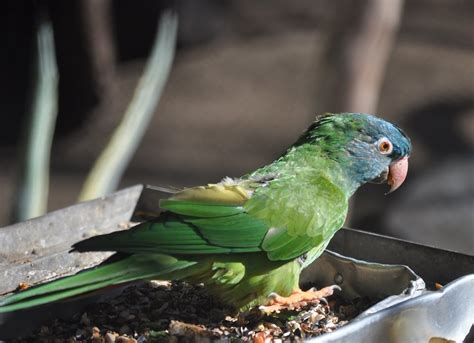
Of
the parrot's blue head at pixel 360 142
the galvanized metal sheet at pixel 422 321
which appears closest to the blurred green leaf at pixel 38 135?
the parrot's blue head at pixel 360 142

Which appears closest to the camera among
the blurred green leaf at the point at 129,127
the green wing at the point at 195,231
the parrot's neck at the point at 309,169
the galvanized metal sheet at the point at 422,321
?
the galvanized metal sheet at the point at 422,321

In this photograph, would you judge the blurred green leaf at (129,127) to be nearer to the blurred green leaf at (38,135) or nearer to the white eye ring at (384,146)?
the blurred green leaf at (38,135)

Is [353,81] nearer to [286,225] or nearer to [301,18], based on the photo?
[286,225]

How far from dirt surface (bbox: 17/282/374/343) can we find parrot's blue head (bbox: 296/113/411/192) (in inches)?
21.6

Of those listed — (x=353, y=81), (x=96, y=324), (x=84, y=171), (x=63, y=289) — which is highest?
(x=353, y=81)

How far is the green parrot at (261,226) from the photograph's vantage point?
2.76m

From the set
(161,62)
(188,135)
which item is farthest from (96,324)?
(188,135)

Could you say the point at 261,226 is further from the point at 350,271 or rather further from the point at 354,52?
the point at 354,52

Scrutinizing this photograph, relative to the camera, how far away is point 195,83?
38.9ft

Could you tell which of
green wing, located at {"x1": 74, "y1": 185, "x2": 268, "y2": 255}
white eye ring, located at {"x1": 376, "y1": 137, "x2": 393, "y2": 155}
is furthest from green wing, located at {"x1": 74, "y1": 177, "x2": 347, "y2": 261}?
white eye ring, located at {"x1": 376, "y1": 137, "x2": 393, "y2": 155}

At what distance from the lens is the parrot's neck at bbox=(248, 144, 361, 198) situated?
3.28 meters

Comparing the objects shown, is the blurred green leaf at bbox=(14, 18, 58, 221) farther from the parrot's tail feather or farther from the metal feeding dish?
the parrot's tail feather

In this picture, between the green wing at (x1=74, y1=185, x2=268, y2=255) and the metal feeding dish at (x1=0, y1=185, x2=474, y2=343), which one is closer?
the metal feeding dish at (x1=0, y1=185, x2=474, y2=343)

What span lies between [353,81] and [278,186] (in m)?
2.79
